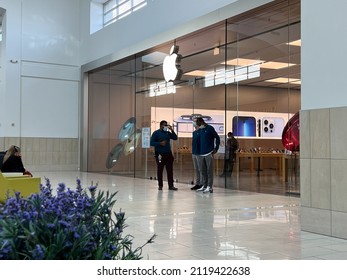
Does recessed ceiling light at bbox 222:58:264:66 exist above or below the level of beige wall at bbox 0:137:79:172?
above

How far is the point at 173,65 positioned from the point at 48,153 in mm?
8191

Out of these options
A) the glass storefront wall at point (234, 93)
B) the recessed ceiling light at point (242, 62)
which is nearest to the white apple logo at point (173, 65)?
the glass storefront wall at point (234, 93)

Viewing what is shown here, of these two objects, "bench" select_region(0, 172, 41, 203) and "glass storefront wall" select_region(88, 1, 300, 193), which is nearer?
"bench" select_region(0, 172, 41, 203)

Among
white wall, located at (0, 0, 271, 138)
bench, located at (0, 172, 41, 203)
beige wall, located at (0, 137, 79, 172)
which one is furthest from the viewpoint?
beige wall, located at (0, 137, 79, 172)

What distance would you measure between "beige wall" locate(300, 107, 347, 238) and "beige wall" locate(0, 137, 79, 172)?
1452 centimetres

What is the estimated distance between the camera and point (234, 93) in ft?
36.1

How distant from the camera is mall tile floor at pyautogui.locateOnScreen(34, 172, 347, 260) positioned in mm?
4055

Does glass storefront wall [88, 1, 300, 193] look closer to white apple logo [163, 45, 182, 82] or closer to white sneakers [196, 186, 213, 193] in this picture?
white apple logo [163, 45, 182, 82]

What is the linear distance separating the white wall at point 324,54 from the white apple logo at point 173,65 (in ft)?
24.8

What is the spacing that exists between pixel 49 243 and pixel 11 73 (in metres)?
17.3

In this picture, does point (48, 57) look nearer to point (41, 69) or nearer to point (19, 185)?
point (41, 69)

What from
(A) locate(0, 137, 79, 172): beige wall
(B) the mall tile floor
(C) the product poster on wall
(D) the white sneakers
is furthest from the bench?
(A) locate(0, 137, 79, 172): beige wall

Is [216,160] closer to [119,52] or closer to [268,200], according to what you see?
[268,200]

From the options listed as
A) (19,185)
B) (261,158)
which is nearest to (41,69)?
(261,158)
